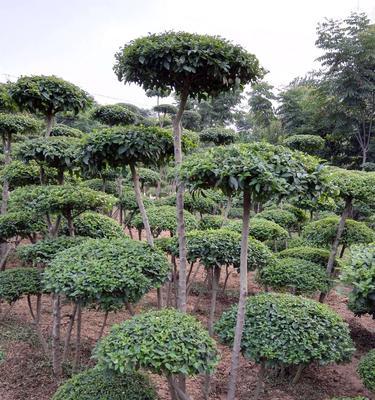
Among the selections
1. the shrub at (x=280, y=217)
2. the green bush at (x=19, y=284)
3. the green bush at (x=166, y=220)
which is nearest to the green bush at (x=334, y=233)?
the shrub at (x=280, y=217)

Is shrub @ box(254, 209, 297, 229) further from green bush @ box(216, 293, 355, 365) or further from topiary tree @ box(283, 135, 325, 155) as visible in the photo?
green bush @ box(216, 293, 355, 365)

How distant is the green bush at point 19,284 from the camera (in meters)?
3.88

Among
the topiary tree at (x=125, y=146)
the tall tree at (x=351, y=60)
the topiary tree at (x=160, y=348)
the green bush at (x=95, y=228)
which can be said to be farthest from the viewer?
the tall tree at (x=351, y=60)

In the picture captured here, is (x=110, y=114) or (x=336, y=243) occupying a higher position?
(x=110, y=114)

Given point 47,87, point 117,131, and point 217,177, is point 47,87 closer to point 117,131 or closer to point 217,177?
point 117,131

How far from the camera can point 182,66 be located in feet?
9.84

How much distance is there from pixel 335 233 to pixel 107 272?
392 cm

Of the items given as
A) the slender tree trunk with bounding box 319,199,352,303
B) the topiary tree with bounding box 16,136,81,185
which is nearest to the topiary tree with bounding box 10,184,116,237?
the topiary tree with bounding box 16,136,81,185

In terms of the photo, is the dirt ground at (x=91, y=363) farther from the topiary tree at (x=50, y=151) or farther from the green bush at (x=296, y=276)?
the topiary tree at (x=50, y=151)

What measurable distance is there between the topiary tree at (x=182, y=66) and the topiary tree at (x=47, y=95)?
1085 millimetres

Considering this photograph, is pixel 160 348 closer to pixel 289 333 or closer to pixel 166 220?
pixel 289 333

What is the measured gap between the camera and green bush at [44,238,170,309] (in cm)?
289

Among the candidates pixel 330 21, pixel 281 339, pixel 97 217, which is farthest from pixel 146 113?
pixel 281 339

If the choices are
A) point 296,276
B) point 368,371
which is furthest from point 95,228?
point 368,371
